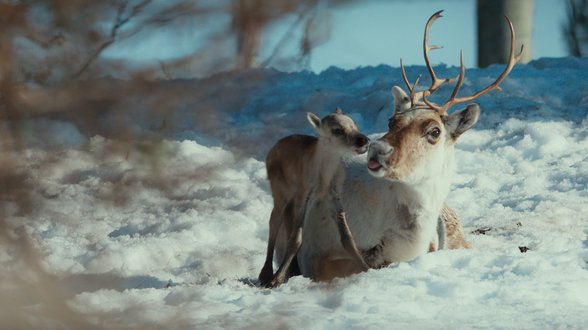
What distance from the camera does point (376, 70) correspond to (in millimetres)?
12562

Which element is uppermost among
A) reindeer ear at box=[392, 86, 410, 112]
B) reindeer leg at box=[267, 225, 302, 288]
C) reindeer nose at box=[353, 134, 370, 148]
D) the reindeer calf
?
reindeer ear at box=[392, 86, 410, 112]

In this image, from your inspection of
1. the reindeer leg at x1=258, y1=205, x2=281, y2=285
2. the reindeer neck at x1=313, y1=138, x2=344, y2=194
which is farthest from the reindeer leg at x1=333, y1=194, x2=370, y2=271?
the reindeer leg at x1=258, y1=205, x2=281, y2=285

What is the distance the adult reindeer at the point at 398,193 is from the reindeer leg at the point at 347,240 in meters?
0.07

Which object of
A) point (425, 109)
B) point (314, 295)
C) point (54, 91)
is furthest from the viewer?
point (425, 109)

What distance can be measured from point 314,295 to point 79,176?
38.4 inches

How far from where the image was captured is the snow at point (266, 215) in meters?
1.45

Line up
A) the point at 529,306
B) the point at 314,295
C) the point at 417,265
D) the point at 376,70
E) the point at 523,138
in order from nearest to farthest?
the point at 314,295, the point at 529,306, the point at 417,265, the point at 523,138, the point at 376,70

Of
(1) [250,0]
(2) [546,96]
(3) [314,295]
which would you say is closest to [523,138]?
(2) [546,96]

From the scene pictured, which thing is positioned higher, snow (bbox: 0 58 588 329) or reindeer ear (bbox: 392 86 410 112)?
reindeer ear (bbox: 392 86 410 112)

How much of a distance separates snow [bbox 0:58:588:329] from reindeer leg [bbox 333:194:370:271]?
403mm

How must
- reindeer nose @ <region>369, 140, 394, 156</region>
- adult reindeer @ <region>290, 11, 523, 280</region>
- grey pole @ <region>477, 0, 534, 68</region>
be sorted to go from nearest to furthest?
reindeer nose @ <region>369, 140, 394, 156</region> < adult reindeer @ <region>290, 11, 523, 280</region> < grey pole @ <region>477, 0, 534, 68</region>

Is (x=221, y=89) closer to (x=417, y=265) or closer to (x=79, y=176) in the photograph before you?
(x=79, y=176)

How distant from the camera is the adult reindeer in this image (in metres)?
5.86

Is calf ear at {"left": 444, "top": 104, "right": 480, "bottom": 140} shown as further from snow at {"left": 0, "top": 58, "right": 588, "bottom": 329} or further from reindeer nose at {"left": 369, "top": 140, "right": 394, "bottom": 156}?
snow at {"left": 0, "top": 58, "right": 588, "bottom": 329}
